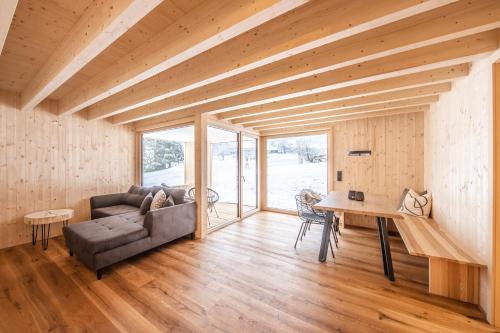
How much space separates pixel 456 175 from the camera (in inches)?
89.4

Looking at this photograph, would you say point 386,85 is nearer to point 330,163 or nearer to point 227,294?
point 330,163

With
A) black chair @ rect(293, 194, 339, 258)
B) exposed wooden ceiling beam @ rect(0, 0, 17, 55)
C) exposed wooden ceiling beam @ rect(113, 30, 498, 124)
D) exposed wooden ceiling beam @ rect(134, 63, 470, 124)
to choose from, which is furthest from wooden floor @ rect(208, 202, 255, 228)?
exposed wooden ceiling beam @ rect(0, 0, 17, 55)

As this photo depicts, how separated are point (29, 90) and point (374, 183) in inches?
229

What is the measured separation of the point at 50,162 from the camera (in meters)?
3.53

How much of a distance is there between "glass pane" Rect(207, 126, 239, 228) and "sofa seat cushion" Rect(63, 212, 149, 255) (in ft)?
5.45

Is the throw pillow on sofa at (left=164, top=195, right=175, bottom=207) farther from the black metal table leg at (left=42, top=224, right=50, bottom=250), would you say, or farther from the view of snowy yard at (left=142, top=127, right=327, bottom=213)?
the black metal table leg at (left=42, top=224, right=50, bottom=250)

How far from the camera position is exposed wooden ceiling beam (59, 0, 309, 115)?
3.91 feet

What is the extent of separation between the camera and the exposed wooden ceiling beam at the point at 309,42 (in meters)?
1.25

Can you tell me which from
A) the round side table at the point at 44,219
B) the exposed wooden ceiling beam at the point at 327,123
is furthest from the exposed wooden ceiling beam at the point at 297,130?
the round side table at the point at 44,219

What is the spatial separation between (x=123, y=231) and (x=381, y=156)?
446cm

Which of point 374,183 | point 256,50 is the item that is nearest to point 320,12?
point 256,50

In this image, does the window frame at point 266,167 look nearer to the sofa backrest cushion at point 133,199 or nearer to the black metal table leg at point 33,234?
the sofa backrest cushion at point 133,199

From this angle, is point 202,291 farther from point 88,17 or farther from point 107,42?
point 88,17

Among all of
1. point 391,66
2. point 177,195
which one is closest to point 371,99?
point 391,66
